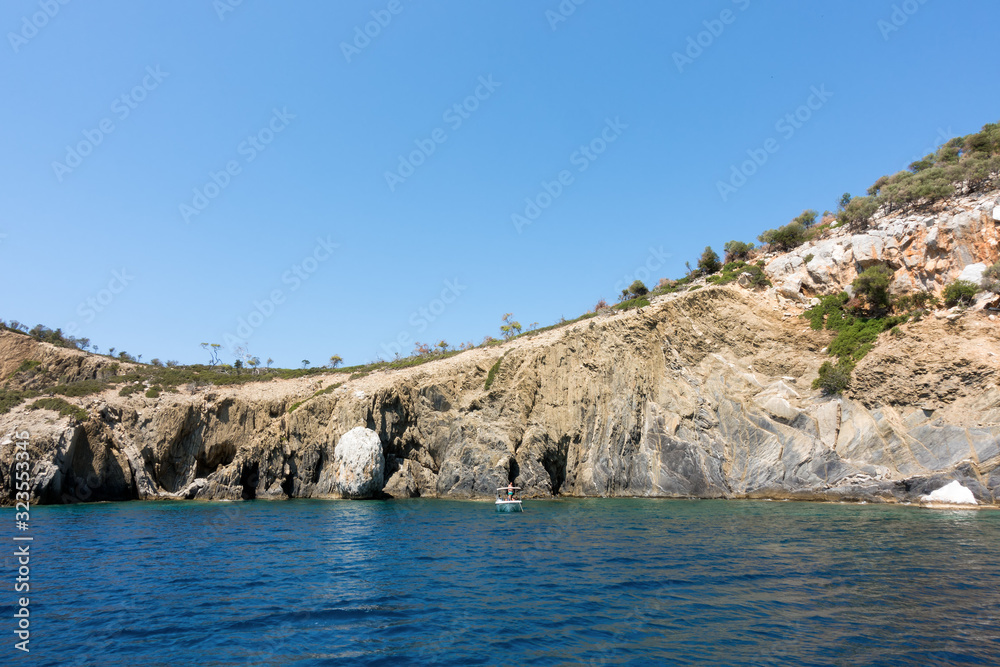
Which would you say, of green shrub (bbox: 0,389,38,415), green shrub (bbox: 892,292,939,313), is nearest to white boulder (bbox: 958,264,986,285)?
green shrub (bbox: 892,292,939,313)

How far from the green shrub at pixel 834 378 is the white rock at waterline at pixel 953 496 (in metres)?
8.65

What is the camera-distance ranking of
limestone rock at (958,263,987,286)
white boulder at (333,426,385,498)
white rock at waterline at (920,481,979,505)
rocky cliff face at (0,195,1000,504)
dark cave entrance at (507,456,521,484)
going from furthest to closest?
white boulder at (333,426,385,498) → dark cave entrance at (507,456,521,484) → limestone rock at (958,263,987,286) → rocky cliff face at (0,195,1000,504) → white rock at waterline at (920,481,979,505)

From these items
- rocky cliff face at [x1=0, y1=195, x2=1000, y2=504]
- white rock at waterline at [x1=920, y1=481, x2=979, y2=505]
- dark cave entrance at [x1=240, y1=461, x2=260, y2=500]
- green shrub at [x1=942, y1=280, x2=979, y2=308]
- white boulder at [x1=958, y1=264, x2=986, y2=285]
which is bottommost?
white rock at waterline at [x1=920, y1=481, x2=979, y2=505]

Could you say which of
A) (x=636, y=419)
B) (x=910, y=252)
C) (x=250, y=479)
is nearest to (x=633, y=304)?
(x=636, y=419)

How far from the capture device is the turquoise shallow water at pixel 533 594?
10758 mm

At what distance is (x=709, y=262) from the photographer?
58.0 metres

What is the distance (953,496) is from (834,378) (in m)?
9.98

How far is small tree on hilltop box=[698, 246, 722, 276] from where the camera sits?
190ft

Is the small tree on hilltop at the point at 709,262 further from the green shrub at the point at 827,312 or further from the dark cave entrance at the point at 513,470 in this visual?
the dark cave entrance at the point at 513,470

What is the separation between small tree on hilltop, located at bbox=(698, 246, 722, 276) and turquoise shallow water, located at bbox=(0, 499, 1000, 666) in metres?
34.5

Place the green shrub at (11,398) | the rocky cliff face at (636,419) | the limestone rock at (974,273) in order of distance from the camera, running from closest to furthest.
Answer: the rocky cliff face at (636,419) → the limestone rock at (974,273) → the green shrub at (11,398)

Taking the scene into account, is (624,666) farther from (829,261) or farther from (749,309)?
(829,261)

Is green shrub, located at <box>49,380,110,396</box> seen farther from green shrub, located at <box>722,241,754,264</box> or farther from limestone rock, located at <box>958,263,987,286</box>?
limestone rock, located at <box>958,263,987,286</box>

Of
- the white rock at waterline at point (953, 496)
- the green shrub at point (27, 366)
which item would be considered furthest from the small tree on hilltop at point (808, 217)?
the green shrub at point (27, 366)
